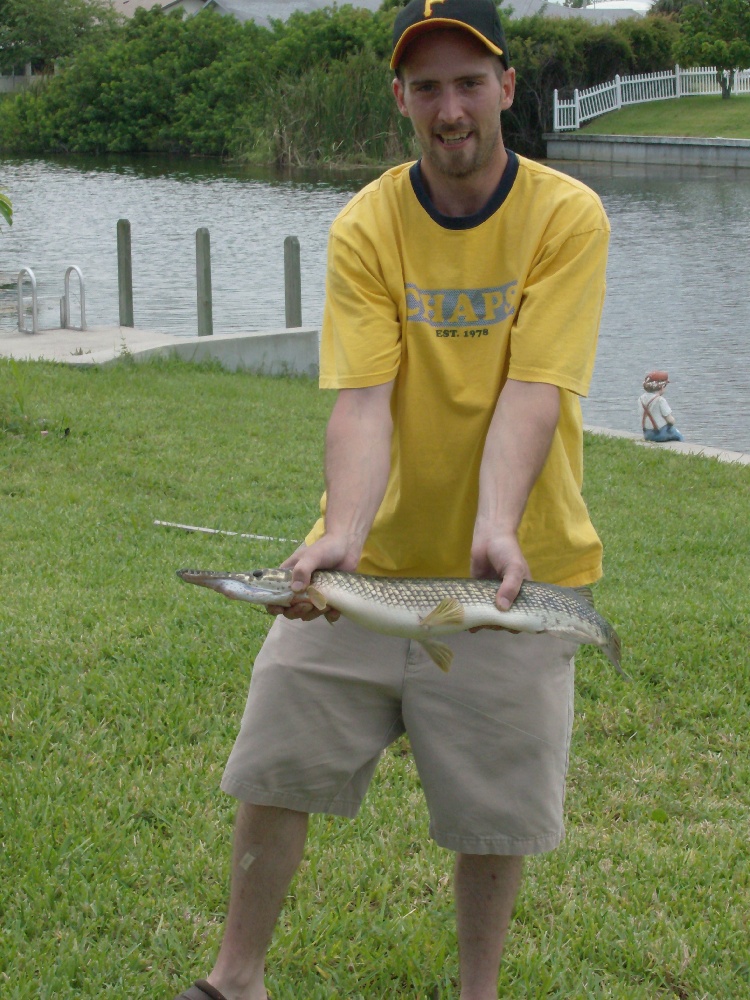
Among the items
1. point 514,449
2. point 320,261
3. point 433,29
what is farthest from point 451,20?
point 320,261

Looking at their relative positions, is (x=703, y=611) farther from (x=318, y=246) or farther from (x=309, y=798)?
(x=318, y=246)

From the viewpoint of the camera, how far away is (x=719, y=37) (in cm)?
4744

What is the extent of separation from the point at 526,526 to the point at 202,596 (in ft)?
9.37

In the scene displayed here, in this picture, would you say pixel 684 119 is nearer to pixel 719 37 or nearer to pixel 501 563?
pixel 719 37

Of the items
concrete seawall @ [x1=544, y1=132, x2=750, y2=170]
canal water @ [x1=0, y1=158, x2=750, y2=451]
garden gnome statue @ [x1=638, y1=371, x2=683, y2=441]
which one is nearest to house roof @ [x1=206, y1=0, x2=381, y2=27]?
concrete seawall @ [x1=544, y1=132, x2=750, y2=170]

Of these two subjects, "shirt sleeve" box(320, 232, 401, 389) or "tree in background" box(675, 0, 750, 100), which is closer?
"shirt sleeve" box(320, 232, 401, 389)

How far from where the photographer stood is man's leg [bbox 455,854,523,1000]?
2.78m

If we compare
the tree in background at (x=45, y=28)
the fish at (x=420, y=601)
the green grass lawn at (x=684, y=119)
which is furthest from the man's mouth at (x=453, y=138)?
the tree in background at (x=45, y=28)

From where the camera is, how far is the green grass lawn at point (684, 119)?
43.1m

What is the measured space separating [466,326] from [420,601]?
62 centimetres

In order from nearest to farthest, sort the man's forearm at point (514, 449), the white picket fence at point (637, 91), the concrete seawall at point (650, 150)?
the man's forearm at point (514, 449) < the concrete seawall at point (650, 150) < the white picket fence at point (637, 91)

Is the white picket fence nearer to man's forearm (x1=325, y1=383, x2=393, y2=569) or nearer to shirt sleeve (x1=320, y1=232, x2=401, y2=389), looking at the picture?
shirt sleeve (x1=320, y1=232, x2=401, y2=389)

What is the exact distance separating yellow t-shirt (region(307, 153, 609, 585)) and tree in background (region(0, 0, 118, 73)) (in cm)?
7137

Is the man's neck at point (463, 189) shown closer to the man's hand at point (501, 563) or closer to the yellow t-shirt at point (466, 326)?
the yellow t-shirt at point (466, 326)
